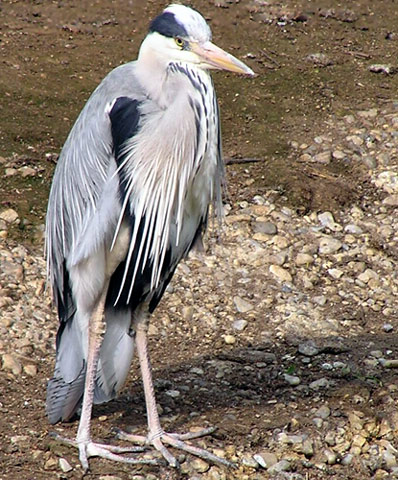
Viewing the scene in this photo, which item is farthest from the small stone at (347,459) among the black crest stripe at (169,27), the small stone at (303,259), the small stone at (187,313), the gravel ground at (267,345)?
the black crest stripe at (169,27)

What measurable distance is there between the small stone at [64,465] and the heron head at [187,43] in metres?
1.54

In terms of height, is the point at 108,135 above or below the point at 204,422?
above

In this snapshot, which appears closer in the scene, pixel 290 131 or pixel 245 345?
pixel 245 345

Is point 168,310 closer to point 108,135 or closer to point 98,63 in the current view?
point 108,135

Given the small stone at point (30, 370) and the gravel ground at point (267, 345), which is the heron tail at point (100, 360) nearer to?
the gravel ground at point (267, 345)

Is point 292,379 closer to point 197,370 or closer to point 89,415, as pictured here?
point 197,370

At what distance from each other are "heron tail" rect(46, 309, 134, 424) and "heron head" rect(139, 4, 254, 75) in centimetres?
107

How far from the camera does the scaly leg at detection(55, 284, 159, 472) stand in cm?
339

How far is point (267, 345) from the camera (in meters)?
4.33

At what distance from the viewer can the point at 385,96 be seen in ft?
21.4

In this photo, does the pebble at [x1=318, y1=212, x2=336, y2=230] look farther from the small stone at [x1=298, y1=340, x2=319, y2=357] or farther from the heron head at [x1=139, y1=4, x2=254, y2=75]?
the heron head at [x1=139, y1=4, x2=254, y2=75]

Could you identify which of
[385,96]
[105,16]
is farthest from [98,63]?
[385,96]

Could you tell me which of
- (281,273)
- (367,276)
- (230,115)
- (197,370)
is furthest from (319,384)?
(230,115)

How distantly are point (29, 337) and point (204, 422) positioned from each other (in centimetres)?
99
